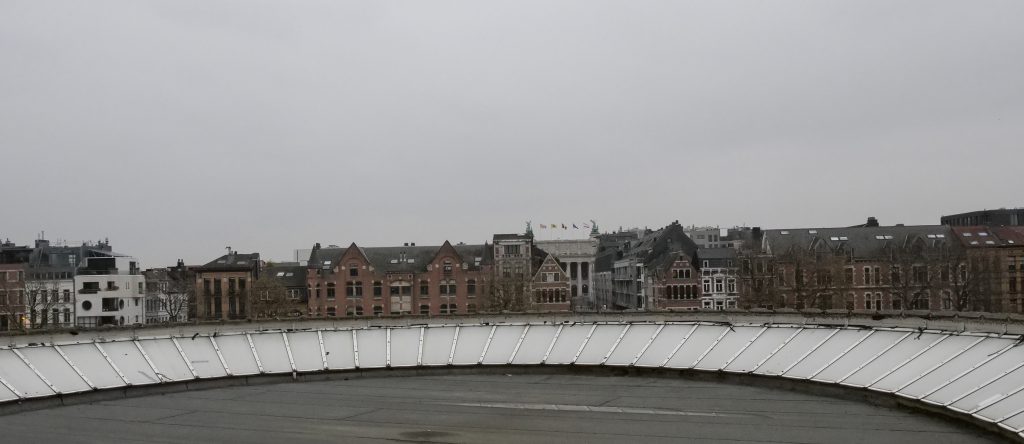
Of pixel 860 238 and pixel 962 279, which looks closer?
pixel 962 279

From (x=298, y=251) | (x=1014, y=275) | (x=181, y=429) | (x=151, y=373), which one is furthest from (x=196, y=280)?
(x=1014, y=275)

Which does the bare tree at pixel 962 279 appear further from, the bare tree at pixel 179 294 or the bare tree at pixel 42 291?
the bare tree at pixel 42 291

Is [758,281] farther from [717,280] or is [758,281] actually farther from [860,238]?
[860,238]

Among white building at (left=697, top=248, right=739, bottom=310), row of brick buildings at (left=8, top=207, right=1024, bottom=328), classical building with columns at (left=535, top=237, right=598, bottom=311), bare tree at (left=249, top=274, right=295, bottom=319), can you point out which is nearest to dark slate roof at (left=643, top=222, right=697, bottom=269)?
row of brick buildings at (left=8, top=207, right=1024, bottom=328)

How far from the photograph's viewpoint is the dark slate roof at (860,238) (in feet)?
319

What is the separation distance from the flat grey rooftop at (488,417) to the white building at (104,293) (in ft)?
265

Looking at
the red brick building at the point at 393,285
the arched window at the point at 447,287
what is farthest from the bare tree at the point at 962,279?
the arched window at the point at 447,287

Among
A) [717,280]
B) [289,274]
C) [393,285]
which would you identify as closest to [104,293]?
[289,274]

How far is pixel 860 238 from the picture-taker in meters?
99.2

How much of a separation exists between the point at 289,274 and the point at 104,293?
2290cm

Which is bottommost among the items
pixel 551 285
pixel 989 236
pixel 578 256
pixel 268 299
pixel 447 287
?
pixel 268 299

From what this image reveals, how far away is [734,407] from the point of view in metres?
20.3

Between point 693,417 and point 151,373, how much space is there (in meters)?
16.0

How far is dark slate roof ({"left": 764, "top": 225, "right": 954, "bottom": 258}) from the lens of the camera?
97312 mm
